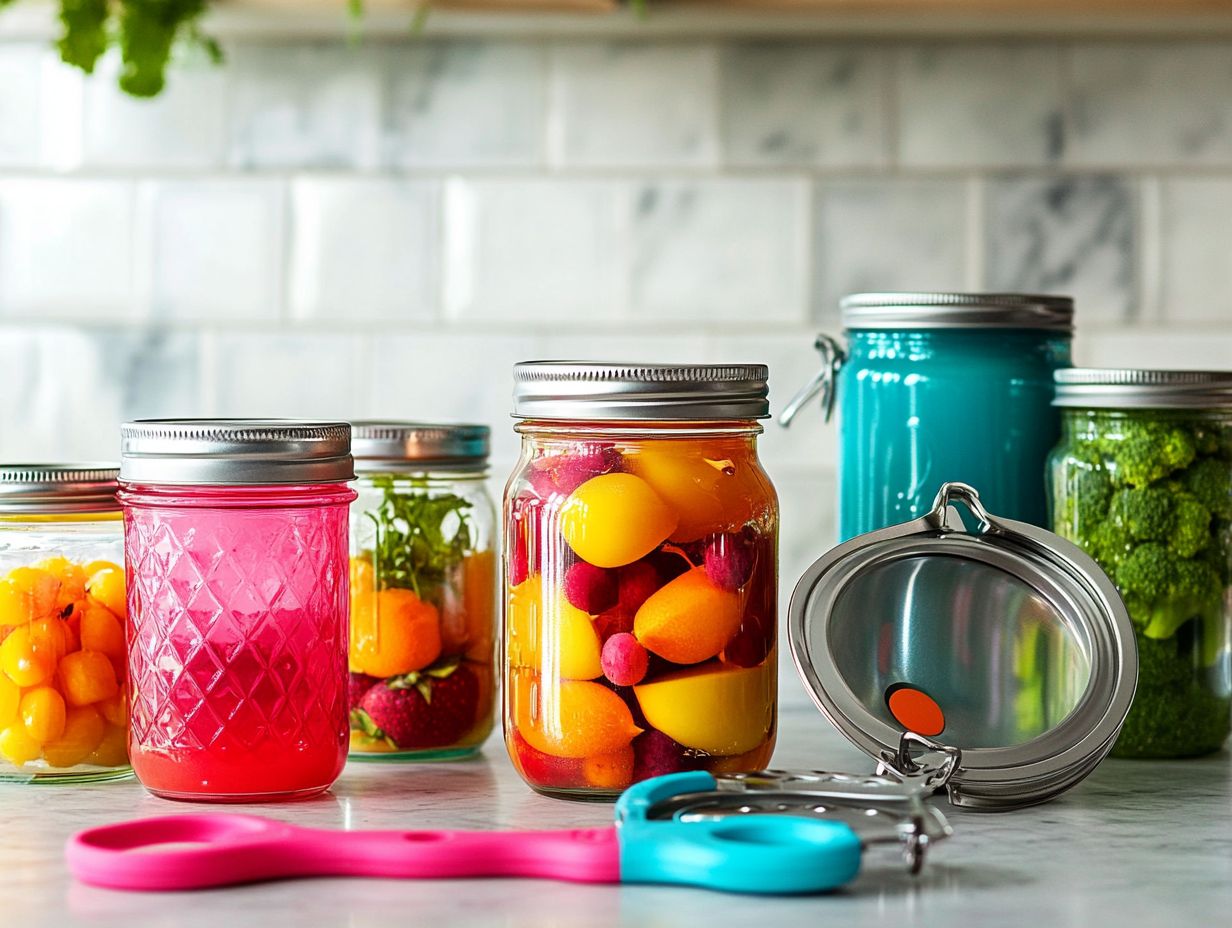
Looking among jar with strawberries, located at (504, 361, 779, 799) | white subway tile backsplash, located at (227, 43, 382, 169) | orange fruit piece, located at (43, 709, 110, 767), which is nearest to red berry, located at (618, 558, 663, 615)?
jar with strawberries, located at (504, 361, 779, 799)

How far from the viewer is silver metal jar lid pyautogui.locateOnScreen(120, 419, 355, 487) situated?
28.8 inches

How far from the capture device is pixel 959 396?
0.90 meters

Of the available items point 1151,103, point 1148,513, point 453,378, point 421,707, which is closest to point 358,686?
point 421,707

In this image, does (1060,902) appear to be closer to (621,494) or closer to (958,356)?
(621,494)

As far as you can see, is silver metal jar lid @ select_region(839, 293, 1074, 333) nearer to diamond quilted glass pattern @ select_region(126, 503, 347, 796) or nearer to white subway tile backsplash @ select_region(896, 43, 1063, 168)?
diamond quilted glass pattern @ select_region(126, 503, 347, 796)

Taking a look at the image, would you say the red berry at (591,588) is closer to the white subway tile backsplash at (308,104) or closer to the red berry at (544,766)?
the red berry at (544,766)

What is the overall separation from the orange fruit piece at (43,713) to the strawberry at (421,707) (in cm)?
17

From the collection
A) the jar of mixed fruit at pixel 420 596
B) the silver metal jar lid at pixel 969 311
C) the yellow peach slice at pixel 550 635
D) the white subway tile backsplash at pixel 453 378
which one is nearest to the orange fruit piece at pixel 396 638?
the jar of mixed fruit at pixel 420 596

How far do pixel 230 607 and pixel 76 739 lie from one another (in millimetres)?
147

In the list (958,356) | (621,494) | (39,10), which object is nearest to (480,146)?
(39,10)

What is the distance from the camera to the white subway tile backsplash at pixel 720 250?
144 centimetres

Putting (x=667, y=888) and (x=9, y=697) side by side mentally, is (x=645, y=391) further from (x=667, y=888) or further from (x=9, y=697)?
(x=9, y=697)

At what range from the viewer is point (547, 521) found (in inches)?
29.6

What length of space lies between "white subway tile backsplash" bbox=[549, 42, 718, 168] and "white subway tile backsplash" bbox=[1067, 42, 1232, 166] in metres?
0.36
